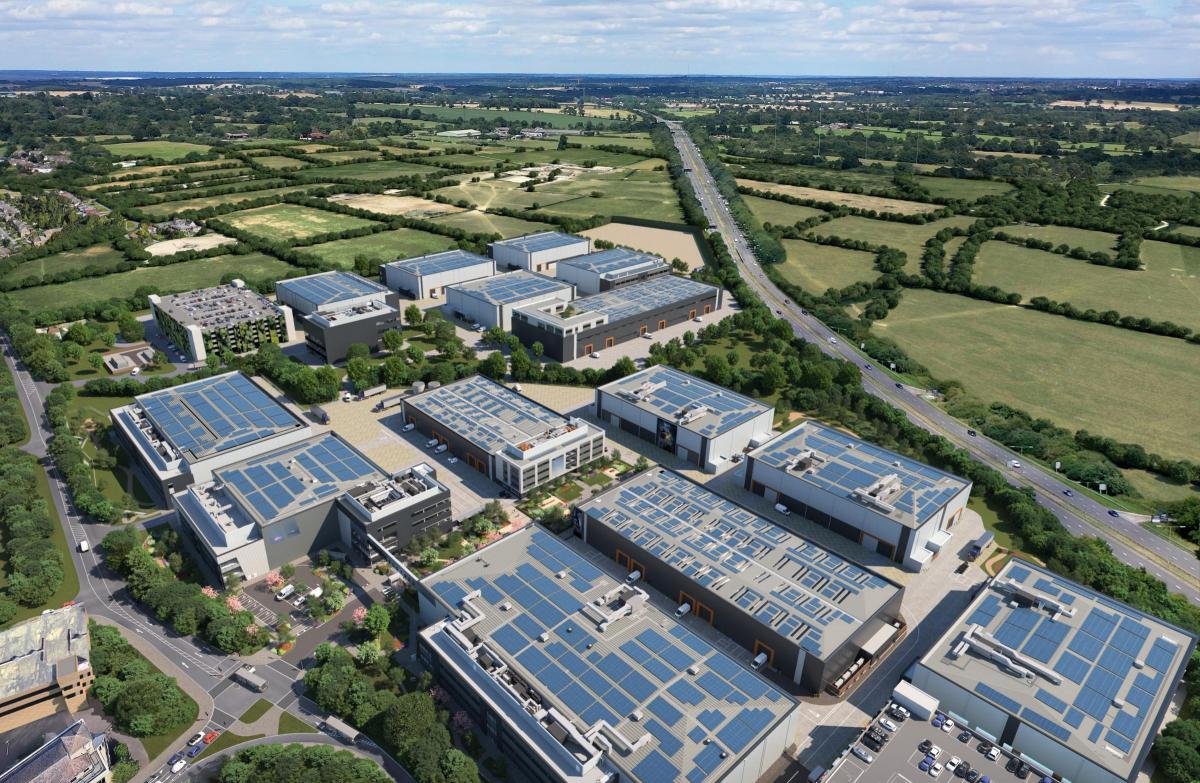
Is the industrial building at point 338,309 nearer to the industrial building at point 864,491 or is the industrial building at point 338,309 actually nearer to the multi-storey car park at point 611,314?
the multi-storey car park at point 611,314

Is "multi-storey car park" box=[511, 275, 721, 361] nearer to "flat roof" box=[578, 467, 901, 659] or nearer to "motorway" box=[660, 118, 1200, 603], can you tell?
"motorway" box=[660, 118, 1200, 603]

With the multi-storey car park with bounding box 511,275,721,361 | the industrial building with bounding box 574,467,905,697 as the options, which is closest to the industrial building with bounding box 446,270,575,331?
the multi-storey car park with bounding box 511,275,721,361

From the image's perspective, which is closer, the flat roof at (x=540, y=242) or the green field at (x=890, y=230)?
the flat roof at (x=540, y=242)

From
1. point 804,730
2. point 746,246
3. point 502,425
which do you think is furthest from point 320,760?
point 746,246

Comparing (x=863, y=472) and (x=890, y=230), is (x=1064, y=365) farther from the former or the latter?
(x=890, y=230)

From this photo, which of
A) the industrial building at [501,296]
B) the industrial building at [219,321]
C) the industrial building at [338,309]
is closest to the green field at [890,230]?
the industrial building at [501,296]

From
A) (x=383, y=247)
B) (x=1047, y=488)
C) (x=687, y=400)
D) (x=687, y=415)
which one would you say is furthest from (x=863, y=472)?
(x=383, y=247)
